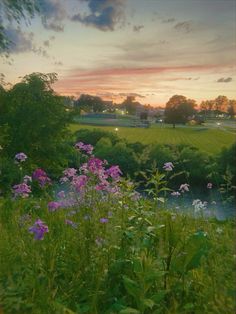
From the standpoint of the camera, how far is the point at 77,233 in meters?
4.99

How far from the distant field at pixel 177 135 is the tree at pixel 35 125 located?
21.6m

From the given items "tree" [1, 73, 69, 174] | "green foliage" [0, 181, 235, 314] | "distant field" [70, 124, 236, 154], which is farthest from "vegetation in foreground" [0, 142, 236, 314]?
"distant field" [70, 124, 236, 154]

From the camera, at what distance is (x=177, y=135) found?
2288 inches

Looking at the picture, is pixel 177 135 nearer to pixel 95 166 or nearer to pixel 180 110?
pixel 180 110

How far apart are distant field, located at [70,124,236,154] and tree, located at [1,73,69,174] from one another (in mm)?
21624

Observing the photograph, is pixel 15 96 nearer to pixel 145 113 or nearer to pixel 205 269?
pixel 145 113

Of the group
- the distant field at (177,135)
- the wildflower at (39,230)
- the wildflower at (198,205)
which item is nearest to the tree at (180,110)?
the distant field at (177,135)

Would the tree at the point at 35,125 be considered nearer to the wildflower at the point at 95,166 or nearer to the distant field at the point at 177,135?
the wildflower at the point at 95,166

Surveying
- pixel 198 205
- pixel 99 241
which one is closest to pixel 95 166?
pixel 99 241

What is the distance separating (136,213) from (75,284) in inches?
48.5

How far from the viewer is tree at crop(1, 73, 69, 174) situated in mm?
22750

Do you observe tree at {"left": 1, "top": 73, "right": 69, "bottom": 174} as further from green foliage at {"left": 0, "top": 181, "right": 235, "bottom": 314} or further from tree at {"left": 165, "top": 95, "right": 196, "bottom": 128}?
tree at {"left": 165, "top": 95, "right": 196, "bottom": 128}

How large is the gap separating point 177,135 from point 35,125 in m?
36.5

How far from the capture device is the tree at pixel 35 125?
22.8 metres
